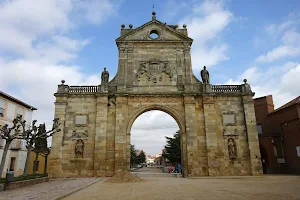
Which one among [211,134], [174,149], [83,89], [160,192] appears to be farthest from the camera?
[174,149]

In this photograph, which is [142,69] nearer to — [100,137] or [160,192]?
[100,137]

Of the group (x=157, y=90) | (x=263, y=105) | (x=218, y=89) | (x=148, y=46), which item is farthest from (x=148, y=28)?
(x=263, y=105)

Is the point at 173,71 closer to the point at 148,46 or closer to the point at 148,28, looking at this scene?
the point at 148,46

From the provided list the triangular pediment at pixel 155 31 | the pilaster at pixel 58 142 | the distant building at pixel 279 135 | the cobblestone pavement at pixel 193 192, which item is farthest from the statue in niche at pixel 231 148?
the pilaster at pixel 58 142

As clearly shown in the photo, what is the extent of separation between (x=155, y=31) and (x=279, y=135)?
16076 millimetres

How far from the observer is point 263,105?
2572 cm

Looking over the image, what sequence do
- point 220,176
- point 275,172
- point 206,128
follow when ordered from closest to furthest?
1. point 220,176
2. point 206,128
3. point 275,172

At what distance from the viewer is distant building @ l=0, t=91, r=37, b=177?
72.6ft

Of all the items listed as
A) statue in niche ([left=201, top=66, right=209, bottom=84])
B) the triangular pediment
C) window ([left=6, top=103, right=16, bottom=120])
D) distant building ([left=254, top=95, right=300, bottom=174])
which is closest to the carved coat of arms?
the triangular pediment

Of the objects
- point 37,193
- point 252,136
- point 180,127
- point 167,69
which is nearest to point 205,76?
point 167,69

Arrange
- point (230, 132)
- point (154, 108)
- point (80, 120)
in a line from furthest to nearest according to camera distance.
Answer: point (154, 108), point (80, 120), point (230, 132)

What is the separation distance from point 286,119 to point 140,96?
14.5 m

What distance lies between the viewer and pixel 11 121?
23.3 m

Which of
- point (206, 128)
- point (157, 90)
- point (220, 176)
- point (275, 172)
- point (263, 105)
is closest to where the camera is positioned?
point (220, 176)
